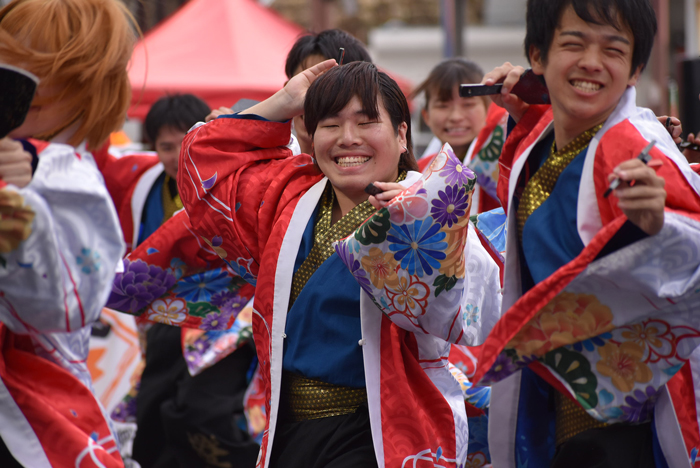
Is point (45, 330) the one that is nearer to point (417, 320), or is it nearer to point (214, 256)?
point (417, 320)

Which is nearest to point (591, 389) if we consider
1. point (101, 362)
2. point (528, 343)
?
point (528, 343)

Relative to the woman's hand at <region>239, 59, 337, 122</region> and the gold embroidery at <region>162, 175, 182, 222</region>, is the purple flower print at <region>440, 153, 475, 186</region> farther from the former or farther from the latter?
the gold embroidery at <region>162, 175, 182, 222</region>

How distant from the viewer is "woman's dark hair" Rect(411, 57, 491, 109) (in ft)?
12.5

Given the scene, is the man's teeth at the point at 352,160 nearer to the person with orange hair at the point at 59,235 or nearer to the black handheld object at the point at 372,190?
the black handheld object at the point at 372,190

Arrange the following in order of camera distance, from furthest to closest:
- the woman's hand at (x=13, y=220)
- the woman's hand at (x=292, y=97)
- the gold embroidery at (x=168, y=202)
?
the gold embroidery at (x=168, y=202)
the woman's hand at (x=292, y=97)
the woman's hand at (x=13, y=220)

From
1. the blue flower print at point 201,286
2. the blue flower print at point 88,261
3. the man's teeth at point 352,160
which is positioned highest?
the blue flower print at point 88,261

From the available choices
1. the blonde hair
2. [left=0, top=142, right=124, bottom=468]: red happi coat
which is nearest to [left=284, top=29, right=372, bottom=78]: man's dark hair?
the blonde hair

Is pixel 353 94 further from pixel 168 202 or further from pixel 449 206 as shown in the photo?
pixel 168 202

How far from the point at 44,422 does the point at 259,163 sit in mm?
1005

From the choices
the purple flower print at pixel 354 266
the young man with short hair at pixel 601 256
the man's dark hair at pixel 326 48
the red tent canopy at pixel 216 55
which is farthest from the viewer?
the red tent canopy at pixel 216 55

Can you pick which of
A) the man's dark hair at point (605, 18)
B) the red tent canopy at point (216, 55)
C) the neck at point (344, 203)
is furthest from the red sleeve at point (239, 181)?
the red tent canopy at point (216, 55)

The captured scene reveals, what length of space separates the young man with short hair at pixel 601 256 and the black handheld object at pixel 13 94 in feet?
3.58

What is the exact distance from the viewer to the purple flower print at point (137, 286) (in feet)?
8.82

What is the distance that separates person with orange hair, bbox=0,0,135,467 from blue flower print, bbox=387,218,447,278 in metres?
0.62
